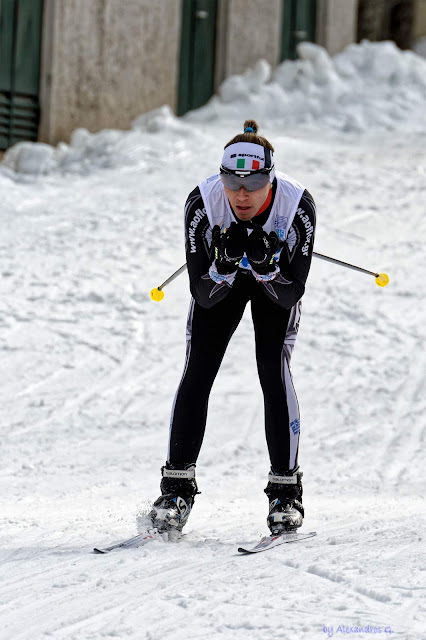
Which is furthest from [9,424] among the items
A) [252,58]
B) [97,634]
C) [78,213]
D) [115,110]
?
[252,58]

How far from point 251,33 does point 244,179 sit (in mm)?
13196

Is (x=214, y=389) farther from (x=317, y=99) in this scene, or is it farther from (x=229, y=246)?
(x=317, y=99)

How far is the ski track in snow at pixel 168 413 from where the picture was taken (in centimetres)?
299

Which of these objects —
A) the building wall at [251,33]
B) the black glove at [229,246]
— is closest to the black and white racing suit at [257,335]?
the black glove at [229,246]

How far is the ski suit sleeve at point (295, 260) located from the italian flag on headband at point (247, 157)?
0.25 metres

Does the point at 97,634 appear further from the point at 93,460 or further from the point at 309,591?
the point at 93,460

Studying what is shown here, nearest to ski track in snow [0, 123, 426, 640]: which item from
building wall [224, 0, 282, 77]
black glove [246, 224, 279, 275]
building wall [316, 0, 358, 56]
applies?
black glove [246, 224, 279, 275]

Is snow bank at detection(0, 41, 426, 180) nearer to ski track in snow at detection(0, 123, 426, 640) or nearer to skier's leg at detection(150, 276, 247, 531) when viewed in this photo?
ski track in snow at detection(0, 123, 426, 640)

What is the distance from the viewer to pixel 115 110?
1466cm

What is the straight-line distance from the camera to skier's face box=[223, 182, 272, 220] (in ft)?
12.6

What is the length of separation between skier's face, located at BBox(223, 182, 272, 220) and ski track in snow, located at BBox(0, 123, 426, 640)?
1.36 meters

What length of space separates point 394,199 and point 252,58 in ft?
18.3

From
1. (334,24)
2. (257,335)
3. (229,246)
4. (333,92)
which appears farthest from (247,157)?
(334,24)

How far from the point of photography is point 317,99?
51.6 feet
